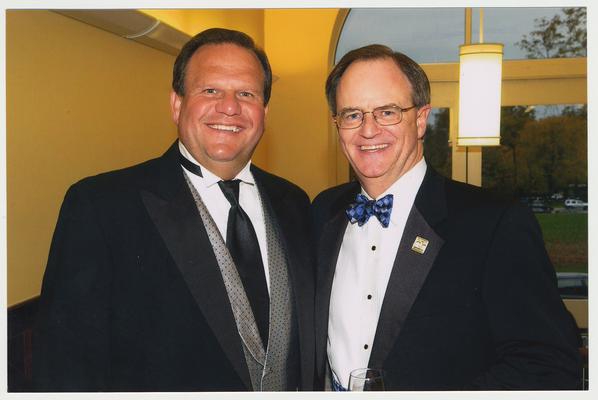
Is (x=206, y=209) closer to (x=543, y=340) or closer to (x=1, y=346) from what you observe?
(x=1, y=346)

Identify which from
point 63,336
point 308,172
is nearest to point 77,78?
point 63,336

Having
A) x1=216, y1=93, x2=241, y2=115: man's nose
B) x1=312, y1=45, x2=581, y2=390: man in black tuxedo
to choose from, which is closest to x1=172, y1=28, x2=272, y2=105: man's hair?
x1=216, y1=93, x2=241, y2=115: man's nose

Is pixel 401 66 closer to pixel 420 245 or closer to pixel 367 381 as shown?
pixel 420 245

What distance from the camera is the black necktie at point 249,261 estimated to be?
2219 millimetres

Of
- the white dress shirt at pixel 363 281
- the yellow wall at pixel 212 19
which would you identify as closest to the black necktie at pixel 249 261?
the white dress shirt at pixel 363 281

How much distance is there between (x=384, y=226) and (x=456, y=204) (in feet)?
0.85

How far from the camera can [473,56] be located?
3.66 metres

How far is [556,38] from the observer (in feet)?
20.4

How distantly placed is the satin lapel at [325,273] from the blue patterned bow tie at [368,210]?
0.11 meters

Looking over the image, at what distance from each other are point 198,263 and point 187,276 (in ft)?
0.19

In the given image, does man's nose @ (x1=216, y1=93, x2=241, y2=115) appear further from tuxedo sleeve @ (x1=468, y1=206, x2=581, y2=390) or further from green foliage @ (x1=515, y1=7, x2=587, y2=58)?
green foliage @ (x1=515, y1=7, x2=587, y2=58)

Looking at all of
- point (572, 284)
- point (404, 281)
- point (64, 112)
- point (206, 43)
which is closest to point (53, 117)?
point (64, 112)

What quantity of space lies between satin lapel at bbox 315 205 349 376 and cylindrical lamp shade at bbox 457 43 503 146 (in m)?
1.59

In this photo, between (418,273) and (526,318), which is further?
(418,273)
